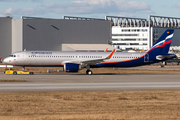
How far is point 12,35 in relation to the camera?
87.9 m

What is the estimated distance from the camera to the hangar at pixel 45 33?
283 feet

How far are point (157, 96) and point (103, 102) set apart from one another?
5.05m

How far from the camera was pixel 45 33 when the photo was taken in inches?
3516

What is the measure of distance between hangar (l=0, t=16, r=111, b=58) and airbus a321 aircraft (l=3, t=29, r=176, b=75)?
39878 millimetres

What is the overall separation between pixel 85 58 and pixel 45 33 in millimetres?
43719

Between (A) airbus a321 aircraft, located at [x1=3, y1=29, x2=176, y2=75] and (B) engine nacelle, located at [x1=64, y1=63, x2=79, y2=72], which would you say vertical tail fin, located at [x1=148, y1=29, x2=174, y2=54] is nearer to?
(A) airbus a321 aircraft, located at [x1=3, y1=29, x2=176, y2=75]

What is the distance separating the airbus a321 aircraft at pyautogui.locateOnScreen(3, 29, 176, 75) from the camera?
151 ft

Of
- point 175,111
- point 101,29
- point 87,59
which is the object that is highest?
point 101,29

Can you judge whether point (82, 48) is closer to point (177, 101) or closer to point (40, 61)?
point (40, 61)

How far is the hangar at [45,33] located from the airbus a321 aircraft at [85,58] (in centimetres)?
3988

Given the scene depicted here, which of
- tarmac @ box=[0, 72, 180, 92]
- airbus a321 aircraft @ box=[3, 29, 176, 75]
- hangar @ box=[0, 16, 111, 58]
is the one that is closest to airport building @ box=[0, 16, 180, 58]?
hangar @ box=[0, 16, 111, 58]

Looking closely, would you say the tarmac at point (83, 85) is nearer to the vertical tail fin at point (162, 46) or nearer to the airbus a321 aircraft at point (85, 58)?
the airbus a321 aircraft at point (85, 58)

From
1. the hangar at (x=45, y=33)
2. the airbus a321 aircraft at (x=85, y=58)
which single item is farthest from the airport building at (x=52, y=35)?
the airbus a321 aircraft at (x=85, y=58)

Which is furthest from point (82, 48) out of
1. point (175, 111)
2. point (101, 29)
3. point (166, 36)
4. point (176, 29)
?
point (176, 29)
